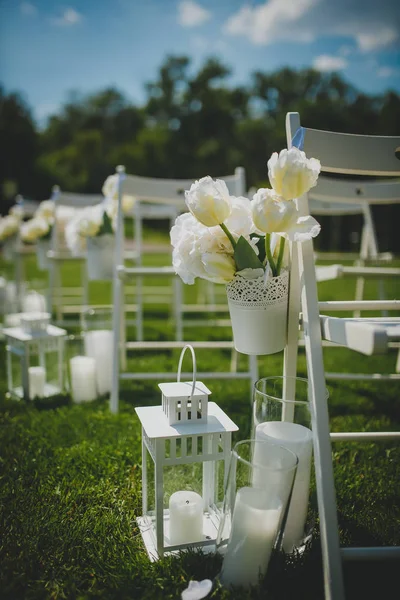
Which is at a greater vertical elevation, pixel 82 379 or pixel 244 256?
pixel 244 256

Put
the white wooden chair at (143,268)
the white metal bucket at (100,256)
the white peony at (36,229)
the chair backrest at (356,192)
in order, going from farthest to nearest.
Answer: the white peony at (36,229)
the white metal bucket at (100,256)
the white wooden chair at (143,268)
the chair backrest at (356,192)

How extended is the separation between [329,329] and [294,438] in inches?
11.1

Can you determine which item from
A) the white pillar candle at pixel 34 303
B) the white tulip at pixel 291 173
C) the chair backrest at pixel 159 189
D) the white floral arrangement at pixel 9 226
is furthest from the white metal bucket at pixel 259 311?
the white floral arrangement at pixel 9 226

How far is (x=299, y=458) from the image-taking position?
3.80ft

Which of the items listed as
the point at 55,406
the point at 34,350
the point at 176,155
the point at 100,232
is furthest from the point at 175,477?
the point at 176,155

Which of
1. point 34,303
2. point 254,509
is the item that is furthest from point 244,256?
point 34,303

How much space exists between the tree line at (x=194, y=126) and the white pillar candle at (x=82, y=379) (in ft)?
43.3

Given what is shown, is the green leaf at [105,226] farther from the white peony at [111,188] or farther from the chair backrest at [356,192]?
the chair backrest at [356,192]

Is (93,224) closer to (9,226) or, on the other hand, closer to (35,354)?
(35,354)

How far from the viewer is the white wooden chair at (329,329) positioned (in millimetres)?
1001

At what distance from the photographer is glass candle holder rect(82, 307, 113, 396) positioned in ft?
7.95

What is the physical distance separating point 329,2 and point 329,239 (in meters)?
12.0

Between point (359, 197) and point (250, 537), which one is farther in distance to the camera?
point (359, 197)

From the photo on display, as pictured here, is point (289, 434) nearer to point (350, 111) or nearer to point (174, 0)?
point (350, 111)
